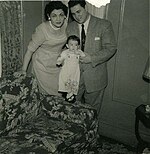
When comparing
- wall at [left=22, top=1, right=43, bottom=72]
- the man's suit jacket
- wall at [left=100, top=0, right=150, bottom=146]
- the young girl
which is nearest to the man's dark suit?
the man's suit jacket

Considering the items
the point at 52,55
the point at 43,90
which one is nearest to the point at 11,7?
the point at 52,55

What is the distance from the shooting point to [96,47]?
3.29m

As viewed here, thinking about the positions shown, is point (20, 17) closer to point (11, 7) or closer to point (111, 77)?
point (11, 7)

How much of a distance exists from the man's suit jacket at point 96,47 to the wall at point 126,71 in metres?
0.28

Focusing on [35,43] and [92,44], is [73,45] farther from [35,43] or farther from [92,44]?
[35,43]

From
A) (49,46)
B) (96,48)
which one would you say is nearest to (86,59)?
(96,48)

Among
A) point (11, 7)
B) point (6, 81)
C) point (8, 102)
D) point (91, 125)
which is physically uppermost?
point (11, 7)

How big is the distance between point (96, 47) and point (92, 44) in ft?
0.19

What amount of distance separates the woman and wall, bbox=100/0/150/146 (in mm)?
669

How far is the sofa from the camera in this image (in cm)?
259

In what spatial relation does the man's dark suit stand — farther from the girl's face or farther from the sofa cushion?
the sofa cushion

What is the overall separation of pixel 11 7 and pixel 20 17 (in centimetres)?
21

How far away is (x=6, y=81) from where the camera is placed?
9.46ft

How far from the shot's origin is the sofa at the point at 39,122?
259 centimetres
